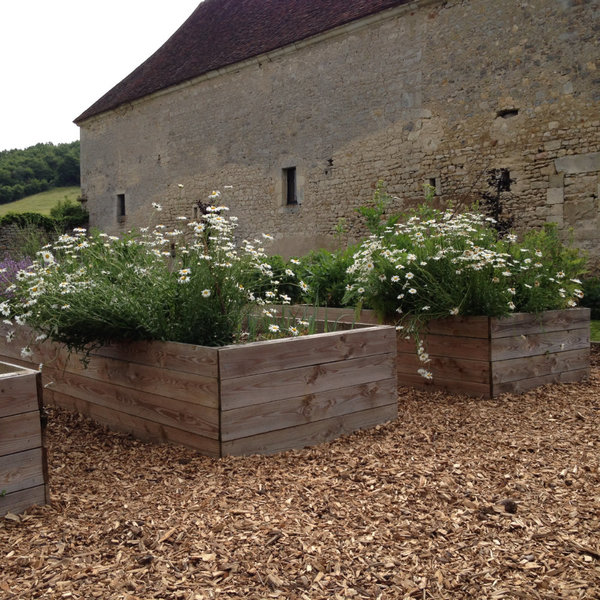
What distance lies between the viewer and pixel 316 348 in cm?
327

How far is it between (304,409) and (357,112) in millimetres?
9984

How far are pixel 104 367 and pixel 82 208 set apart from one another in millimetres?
18418

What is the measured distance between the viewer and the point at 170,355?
3.10m

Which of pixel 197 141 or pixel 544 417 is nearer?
pixel 544 417

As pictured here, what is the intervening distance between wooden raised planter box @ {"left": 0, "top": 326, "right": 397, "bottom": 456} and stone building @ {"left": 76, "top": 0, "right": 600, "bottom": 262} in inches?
276

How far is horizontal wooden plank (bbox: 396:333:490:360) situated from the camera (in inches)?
161

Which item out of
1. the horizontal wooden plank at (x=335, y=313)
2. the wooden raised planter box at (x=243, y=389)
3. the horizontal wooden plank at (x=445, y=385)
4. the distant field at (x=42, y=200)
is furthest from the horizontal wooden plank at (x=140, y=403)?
the distant field at (x=42, y=200)

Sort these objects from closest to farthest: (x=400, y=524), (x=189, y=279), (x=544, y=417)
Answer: (x=400, y=524) → (x=189, y=279) → (x=544, y=417)

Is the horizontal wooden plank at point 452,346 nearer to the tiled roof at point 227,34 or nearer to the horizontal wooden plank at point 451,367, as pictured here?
the horizontal wooden plank at point 451,367

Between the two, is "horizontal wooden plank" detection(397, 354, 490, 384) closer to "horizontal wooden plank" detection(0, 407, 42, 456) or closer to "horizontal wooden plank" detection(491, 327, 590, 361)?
"horizontal wooden plank" detection(491, 327, 590, 361)

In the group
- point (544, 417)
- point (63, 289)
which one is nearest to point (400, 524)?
point (544, 417)

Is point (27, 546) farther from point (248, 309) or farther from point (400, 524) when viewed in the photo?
point (248, 309)

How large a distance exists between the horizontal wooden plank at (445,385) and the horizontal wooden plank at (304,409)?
0.59 metres

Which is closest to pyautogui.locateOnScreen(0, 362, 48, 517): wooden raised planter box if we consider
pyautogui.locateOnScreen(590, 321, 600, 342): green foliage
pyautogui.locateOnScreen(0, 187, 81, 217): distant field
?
pyautogui.locateOnScreen(590, 321, 600, 342): green foliage
